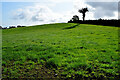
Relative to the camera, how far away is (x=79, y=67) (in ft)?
28.6

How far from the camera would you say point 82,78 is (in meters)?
7.51

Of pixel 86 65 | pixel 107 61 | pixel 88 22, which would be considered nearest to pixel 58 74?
pixel 86 65

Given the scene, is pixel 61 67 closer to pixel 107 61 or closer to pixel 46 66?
pixel 46 66

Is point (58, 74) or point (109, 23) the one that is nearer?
Result: point (58, 74)

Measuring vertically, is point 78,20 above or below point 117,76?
above

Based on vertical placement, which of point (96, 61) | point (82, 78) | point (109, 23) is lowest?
point (82, 78)

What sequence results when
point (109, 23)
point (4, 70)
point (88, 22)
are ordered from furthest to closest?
point (88, 22) → point (109, 23) → point (4, 70)

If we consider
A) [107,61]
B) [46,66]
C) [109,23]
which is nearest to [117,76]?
[107,61]

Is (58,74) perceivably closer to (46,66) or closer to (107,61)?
(46,66)

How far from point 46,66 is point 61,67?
3.87 feet

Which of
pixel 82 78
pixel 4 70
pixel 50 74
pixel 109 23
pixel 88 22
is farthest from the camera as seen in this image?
pixel 88 22

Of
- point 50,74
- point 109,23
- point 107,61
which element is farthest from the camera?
point 109,23

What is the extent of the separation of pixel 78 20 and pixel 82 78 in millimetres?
74931

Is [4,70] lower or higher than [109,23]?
lower
